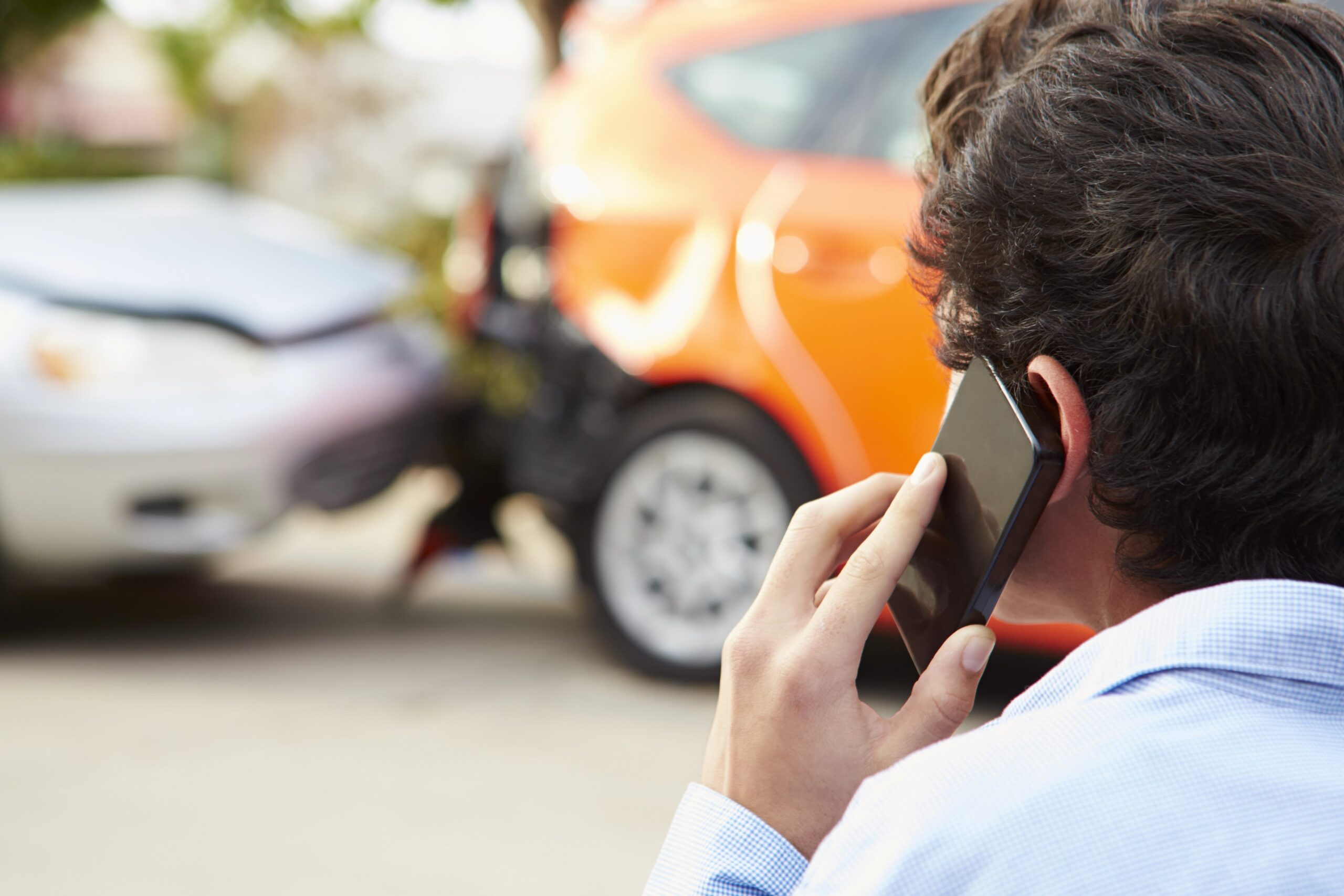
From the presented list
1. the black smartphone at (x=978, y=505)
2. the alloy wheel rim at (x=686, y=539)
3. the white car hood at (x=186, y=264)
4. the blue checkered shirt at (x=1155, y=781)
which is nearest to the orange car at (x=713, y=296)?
the alloy wheel rim at (x=686, y=539)

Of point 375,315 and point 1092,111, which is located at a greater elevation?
point 1092,111

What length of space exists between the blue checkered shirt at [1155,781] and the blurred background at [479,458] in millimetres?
1977

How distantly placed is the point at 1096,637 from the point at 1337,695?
0.13 meters

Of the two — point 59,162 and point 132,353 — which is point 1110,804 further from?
point 59,162

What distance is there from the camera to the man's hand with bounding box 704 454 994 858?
3.03ft

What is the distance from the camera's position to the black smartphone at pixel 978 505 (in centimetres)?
99

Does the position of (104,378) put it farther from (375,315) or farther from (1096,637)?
(1096,637)

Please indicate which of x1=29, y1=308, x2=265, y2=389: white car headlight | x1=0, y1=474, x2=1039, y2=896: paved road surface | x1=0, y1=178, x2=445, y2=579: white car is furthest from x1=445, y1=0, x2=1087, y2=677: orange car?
x1=29, y1=308, x2=265, y2=389: white car headlight

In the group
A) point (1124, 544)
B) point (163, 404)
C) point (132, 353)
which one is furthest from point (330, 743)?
point (1124, 544)

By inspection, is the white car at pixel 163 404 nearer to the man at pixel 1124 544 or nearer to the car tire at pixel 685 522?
the car tire at pixel 685 522

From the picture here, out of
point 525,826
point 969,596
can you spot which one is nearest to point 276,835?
point 525,826

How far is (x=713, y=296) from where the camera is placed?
11.5 ft

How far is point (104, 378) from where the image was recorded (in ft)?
12.3

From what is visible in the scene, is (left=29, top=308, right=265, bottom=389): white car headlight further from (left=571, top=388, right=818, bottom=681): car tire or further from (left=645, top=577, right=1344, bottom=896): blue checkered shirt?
(left=645, top=577, right=1344, bottom=896): blue checkered shirt
